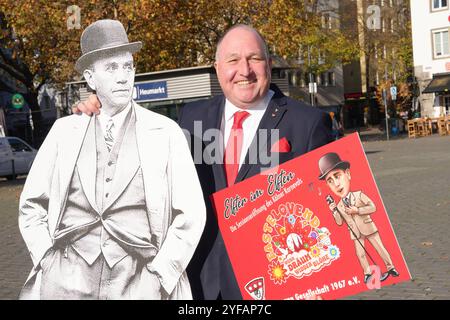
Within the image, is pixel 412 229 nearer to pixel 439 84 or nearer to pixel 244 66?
pixel 244 66

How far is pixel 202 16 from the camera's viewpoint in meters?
31.4

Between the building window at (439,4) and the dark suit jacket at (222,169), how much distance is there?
49.4 metres

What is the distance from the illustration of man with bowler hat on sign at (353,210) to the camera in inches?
137

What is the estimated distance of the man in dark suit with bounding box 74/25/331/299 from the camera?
3797 mm

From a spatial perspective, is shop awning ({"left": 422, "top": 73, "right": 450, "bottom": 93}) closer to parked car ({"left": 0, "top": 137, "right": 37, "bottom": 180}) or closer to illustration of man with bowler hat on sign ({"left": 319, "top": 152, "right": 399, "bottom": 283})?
parked car ({"left": 0, "top": 137, "right": 37, "bottom": 180})

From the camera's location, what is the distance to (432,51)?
50.7 metres

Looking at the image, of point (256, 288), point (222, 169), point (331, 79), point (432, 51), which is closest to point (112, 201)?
point (222, 169)

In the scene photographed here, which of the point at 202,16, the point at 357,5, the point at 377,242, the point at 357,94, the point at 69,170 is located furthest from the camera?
the point at 357,94

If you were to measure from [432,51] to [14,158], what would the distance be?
31.9m

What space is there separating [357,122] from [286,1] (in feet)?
126

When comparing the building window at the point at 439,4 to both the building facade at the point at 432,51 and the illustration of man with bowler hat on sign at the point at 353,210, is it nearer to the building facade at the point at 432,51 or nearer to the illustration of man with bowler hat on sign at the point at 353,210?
the building facade at the point at 432,51

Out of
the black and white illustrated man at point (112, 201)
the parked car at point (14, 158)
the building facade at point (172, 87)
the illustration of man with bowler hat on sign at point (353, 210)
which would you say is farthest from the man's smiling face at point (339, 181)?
the parked car at point (14, 158)
